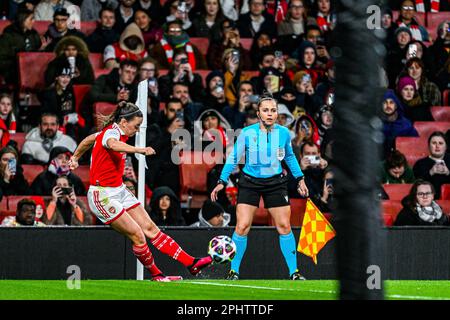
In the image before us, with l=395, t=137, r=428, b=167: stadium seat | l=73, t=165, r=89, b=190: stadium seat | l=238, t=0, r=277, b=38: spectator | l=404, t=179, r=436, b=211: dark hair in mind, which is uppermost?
l=238, t=0, r=277, b=38: spectator

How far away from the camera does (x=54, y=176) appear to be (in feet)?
52.3

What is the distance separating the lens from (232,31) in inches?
734

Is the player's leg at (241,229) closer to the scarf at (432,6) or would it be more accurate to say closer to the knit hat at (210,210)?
the knit hat at (210,210)

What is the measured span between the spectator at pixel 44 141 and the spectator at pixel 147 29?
2979mm

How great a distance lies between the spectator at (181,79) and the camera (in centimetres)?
1775

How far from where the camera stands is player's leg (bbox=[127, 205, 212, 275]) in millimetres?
12547

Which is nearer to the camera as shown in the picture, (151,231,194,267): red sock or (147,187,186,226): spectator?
(151,231,194,267): red sock

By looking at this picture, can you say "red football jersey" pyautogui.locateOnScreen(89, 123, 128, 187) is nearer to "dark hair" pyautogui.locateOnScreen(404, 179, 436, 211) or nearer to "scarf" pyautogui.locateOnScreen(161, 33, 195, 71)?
"dark hair" pyautogui.locateOnScreen(404, 179, 436, 211)

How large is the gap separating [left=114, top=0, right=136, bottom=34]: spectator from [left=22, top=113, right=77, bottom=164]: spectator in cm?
300

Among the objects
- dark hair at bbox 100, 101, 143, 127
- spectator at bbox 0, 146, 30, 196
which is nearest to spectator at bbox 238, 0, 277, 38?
spectator at bbox 0, 146, 30, 196

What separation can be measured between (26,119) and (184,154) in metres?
2.76

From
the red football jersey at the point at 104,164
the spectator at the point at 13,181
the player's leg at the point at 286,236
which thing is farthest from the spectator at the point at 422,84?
the red football jersey at the point at 104,164
